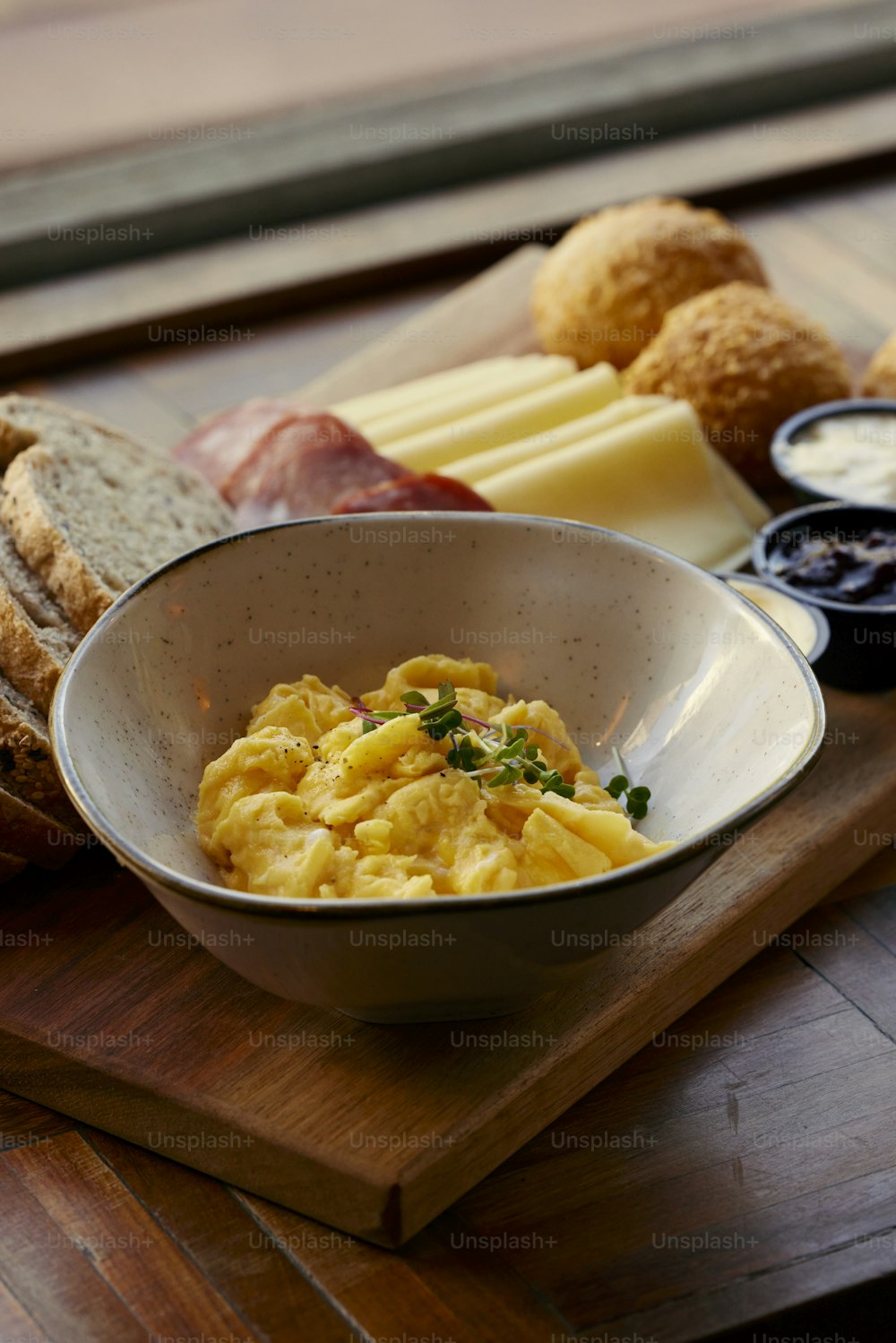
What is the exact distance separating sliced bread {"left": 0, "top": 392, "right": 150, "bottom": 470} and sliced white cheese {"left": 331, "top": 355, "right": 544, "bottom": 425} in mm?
737

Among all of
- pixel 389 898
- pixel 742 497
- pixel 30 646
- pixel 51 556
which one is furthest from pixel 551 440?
pixel 389 898

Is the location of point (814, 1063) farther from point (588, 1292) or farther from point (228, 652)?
point (228, 652)

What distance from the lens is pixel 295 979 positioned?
2117 mm

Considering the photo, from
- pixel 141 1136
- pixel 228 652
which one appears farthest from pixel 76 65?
pixel 141 1136

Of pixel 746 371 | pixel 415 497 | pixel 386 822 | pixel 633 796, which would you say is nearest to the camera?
pixel 386 822

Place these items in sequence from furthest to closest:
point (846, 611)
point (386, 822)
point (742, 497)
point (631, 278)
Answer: point (631, 278) → point (742, 497) → point (846, 611) → point (386, 822)

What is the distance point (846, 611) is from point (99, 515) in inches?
65.4

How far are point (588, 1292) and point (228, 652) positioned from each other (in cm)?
130

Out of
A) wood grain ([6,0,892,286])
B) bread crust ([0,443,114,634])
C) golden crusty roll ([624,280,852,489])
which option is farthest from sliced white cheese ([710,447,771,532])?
wood grain ([6,0,892,286])

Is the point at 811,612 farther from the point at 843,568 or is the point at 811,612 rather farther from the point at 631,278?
the point at 631,278

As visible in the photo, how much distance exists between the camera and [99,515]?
10.4ft

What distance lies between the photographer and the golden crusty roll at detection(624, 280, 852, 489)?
12.8 ft

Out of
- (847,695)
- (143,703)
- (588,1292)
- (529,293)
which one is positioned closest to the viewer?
(588,1292)

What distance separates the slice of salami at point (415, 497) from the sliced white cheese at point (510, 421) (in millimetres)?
393
